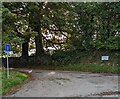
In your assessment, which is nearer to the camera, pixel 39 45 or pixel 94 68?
pixel 94 68

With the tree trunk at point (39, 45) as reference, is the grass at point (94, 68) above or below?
below

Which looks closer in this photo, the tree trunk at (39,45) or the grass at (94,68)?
the grass at (94,68)

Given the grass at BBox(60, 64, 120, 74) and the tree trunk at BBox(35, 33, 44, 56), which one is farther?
the tree trunk at BBox(35, 33, 44, 56)

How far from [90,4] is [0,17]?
12585mm

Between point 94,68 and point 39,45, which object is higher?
point 39,45

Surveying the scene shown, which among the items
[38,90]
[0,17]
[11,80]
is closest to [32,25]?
[0,17]

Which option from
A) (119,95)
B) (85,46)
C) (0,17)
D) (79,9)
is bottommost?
(119,95)

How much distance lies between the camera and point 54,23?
29422 mm

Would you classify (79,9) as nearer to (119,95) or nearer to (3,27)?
(3,27)

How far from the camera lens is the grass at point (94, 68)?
78.3ft

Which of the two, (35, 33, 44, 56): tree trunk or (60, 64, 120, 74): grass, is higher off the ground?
(35, 33, 44, 56): tree trunk

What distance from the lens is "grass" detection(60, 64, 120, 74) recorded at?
78.3 feet

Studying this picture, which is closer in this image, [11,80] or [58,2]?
[11,80]

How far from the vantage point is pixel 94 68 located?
25031mm
